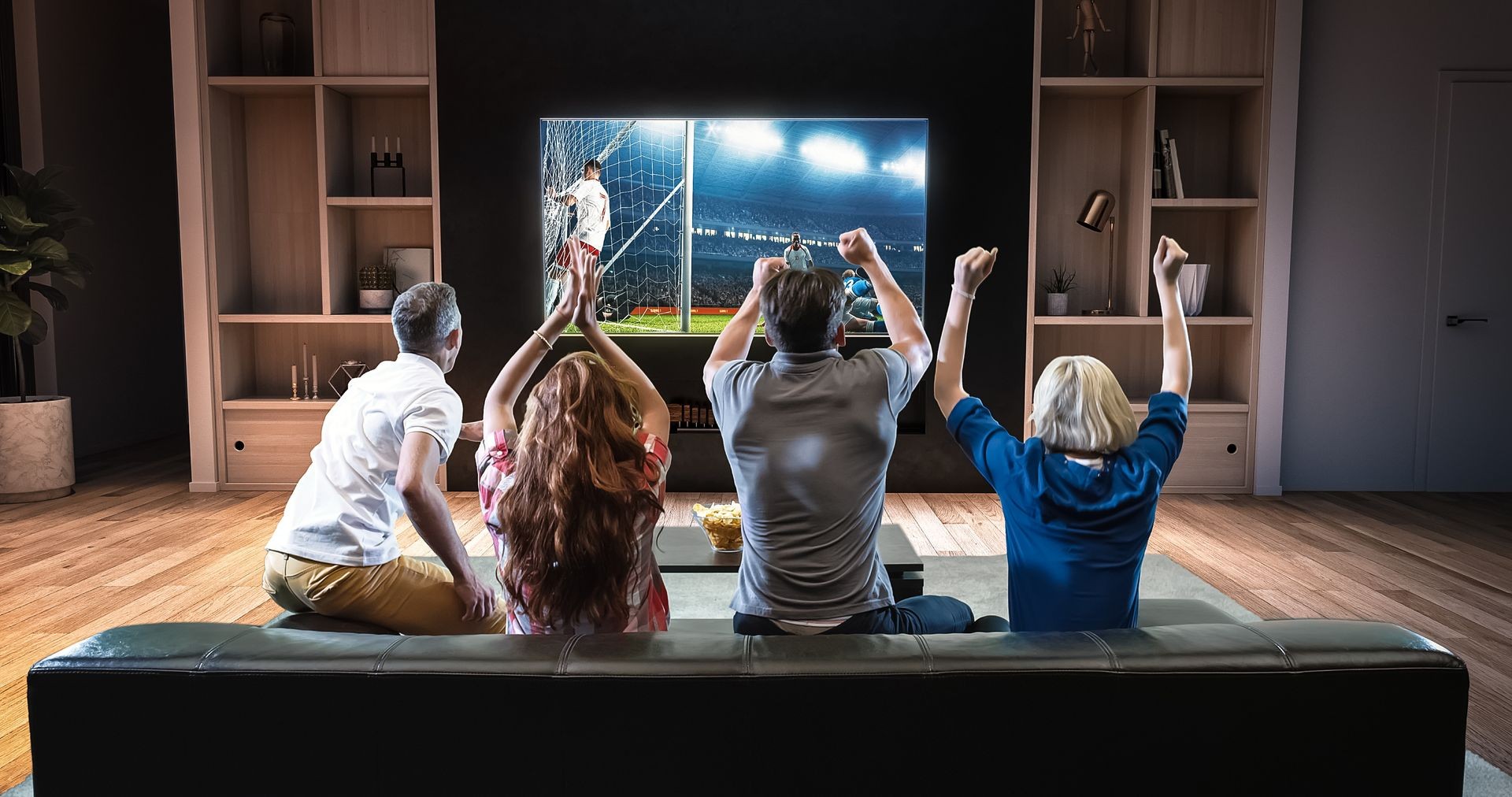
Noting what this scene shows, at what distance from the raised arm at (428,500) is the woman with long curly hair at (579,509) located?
286 millimetres

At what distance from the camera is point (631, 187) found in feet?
17.5

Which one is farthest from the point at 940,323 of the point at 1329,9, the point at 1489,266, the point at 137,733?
the point at 137,733

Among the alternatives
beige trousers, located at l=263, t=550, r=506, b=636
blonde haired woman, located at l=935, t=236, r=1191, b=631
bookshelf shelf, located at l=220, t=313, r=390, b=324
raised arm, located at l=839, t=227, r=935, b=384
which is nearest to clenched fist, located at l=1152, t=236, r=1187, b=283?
blonde haired woman, located at l=935, t=236, r=1191, b=631

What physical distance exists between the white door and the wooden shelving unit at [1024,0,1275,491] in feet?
3.22

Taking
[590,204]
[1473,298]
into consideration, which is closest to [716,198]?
[590,204]

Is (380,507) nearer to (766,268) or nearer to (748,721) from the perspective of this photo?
(766,268)

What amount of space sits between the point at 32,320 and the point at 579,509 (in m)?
4.77

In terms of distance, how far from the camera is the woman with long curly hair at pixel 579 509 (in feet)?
5.36

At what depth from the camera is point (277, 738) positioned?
1241 millimetres

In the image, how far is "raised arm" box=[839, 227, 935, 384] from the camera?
1.99m

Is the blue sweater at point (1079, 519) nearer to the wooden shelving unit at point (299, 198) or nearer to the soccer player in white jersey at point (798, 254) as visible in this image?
the soccer player in white jersey at point (798, 254)

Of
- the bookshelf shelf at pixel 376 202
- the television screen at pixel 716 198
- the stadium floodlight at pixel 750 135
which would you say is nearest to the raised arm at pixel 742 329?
the television screen at pixel 716 198

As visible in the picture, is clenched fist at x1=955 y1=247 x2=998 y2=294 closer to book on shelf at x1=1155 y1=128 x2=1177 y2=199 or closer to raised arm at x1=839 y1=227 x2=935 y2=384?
raised arm at x1=839 y1=227 x2=935 y2=384

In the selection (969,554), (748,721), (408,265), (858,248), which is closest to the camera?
(748,721)
